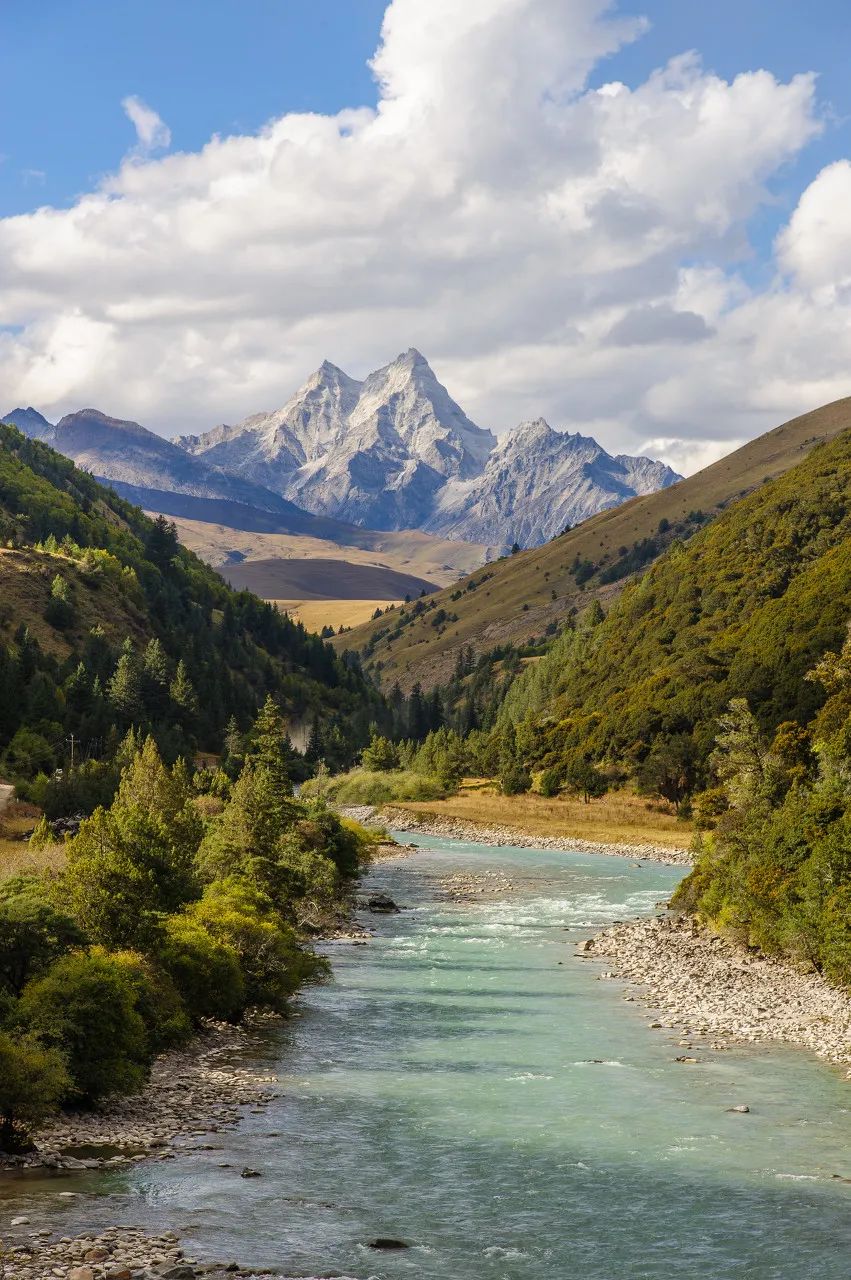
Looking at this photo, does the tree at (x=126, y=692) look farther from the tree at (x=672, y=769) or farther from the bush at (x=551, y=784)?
the tree at (x=672, y=769)

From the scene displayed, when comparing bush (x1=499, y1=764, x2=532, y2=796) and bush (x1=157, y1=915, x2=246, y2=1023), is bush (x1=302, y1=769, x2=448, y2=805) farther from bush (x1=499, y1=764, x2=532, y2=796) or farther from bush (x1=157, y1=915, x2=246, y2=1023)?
bush (x1=157, y1=915, x2=246, y2=1023)

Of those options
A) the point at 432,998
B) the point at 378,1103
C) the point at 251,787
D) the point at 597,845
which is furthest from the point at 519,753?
the point at 378,1103

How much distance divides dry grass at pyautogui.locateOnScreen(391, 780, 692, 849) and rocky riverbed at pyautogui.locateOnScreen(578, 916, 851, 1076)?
64.3 m

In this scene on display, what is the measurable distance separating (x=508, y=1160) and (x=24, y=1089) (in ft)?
45.7

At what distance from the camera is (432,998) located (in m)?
56.7

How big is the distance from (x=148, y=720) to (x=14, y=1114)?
534 feet

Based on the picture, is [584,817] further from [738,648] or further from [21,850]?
[21,850]

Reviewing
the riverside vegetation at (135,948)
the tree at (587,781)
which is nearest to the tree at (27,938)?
the riverside vegetation at (135,948)

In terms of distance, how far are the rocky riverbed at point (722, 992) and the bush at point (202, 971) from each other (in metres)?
18.4

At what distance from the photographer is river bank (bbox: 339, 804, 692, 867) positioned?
129625 millimetres

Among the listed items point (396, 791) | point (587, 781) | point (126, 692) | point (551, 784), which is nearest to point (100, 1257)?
point (587, 781)

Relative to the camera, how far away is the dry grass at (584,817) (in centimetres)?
14025

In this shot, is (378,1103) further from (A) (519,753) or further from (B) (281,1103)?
(A) (519,753)

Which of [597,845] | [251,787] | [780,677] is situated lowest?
[597,845]
